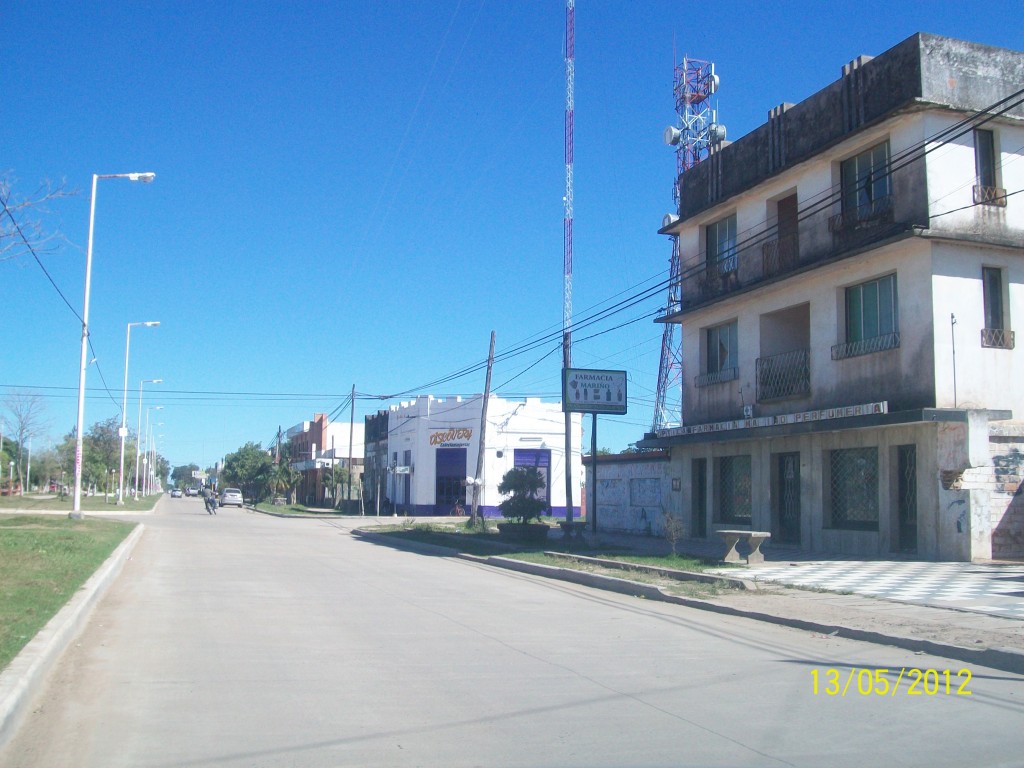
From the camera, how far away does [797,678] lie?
338 inches

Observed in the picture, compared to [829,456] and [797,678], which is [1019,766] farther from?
[829,456]

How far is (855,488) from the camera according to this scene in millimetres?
21688

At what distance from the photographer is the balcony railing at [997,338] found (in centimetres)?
1975

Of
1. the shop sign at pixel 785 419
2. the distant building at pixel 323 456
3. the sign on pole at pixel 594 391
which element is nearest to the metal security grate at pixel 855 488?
the shop sign at pixel 785 419

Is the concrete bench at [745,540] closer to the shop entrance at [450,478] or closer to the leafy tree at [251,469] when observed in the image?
the shop entrance at [450,478]

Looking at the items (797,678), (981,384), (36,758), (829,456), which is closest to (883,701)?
(797,678)

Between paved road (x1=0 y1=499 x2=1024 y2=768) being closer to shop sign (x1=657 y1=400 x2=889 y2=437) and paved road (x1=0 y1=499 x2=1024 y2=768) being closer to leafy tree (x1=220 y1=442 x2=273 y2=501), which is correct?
shop sign (x1=657 y1=400 x2=889 y2=437)

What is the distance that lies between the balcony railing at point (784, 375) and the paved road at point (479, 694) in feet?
37.6

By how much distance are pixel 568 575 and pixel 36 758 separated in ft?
43.6

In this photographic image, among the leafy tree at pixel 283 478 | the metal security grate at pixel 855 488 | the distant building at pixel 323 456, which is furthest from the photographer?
the leafy tree at pixel 283 478

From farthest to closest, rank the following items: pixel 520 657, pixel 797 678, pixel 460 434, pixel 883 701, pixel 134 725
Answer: pixel 460 434 < pixel 520 657 < pixel 797 678 < pixel 883 701 < pixel 134 725

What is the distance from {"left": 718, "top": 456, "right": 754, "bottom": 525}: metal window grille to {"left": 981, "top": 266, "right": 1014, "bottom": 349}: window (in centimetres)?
780

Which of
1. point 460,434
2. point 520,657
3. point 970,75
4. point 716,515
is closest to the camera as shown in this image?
point 520,657
